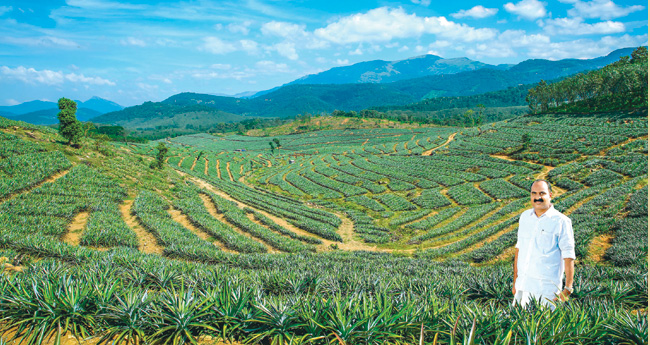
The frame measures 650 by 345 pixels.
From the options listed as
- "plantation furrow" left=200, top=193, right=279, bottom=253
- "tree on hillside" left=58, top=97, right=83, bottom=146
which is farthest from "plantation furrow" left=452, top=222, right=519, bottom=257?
"tree on hillside" left=58, top=97, right=83, bottom=146

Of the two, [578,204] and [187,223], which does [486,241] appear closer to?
[578,204]

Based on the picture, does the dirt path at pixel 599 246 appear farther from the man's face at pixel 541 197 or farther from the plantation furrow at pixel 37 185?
the plantation furrow at pixel 37 185

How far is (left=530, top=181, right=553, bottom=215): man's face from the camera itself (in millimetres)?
4840

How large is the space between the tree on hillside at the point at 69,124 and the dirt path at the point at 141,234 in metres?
15.1

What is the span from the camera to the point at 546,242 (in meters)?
4.97

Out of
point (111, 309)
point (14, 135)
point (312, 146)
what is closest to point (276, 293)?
point (111, 309)

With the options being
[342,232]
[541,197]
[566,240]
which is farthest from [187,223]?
[566,240]

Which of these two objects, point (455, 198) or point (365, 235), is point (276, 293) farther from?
point (455, 198)

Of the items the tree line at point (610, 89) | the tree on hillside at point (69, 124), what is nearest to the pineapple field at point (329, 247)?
the tree on hillside at point (69, 124)

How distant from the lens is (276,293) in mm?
7879

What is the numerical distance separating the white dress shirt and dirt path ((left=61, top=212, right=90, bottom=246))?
20025 mm

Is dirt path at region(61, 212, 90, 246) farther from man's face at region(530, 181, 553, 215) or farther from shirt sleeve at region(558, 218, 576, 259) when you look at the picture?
shirt sleeve at region(558, 218, 576, 259)

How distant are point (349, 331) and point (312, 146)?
11289cm

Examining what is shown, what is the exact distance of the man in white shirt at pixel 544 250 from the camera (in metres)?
4.76
